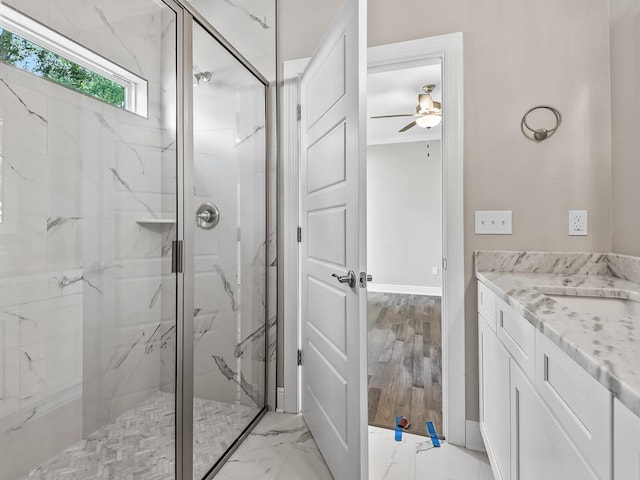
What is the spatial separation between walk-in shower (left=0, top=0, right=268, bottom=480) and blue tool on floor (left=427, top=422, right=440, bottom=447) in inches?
42.1

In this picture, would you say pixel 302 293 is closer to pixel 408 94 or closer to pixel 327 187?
pixel 327 187

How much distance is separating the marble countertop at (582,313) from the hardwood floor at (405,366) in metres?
1.03

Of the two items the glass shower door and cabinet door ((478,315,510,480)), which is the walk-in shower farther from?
cabinet door ((478,315,510,480))

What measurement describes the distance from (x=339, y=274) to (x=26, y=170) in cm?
114

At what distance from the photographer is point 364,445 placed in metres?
1.36

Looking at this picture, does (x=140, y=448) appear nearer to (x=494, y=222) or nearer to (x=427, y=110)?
(x=494, y=222)

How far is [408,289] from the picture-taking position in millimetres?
6270

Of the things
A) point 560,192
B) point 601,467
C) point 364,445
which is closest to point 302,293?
point 364,445

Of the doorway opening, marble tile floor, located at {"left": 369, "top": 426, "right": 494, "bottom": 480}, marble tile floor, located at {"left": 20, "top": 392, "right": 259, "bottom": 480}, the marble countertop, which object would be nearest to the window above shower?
marble tile floor, located at {"left": 20, "top": 392, "right": 259, "bottom": 480}

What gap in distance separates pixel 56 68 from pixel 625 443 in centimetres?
155

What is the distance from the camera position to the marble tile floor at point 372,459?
163cm

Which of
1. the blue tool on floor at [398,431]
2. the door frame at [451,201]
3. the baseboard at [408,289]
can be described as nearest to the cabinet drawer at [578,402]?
the door frame at [451,201]

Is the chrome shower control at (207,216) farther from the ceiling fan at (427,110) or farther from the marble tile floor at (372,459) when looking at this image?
the ceiling fan at (427,110)

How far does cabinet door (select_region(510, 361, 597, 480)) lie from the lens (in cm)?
72
